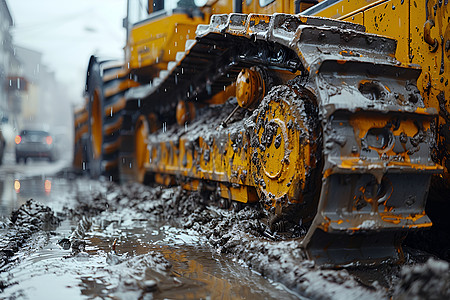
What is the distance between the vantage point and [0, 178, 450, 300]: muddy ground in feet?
6.88

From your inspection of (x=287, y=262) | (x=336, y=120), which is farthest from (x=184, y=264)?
(x=336, y=120)

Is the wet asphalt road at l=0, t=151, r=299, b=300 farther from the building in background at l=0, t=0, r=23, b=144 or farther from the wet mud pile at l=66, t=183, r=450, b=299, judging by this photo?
the building in background at l=0, t=0, r=23, b=144

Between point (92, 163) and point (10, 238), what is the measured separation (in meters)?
5.29

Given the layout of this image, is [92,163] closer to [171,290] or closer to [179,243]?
[179,243]

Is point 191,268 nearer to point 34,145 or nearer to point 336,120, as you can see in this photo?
point 336,120

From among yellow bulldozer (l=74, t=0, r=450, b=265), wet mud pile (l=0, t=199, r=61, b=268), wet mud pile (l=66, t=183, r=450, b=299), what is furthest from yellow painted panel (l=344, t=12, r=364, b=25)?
wet mud pile (l=0, t=199, r=61, b=268)

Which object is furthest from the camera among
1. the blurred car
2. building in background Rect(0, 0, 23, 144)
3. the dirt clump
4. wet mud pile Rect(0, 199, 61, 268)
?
building in background Rect(0, 0, 23, 144)

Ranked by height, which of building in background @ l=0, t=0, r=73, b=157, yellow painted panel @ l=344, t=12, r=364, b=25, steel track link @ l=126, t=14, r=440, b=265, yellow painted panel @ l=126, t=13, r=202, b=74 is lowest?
steel track link @ l=126, t=14, r=440, b=265

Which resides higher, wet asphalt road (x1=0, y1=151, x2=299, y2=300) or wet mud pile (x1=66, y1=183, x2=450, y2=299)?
wet mud pile (x1=66, y1=183, x2=450, y2=299)

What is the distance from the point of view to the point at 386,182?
92.4 inches

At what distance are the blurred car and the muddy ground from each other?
1610 centimetres

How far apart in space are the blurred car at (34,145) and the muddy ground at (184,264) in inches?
634

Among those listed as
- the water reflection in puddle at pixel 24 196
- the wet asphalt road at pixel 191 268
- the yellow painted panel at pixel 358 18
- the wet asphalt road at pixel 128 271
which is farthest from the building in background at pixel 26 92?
the yellow painted panel at pixel 358 18

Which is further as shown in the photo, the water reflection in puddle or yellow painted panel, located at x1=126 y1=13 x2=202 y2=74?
yellow painted panel, located at x1=126 y1=13 x2=202 y2=74
